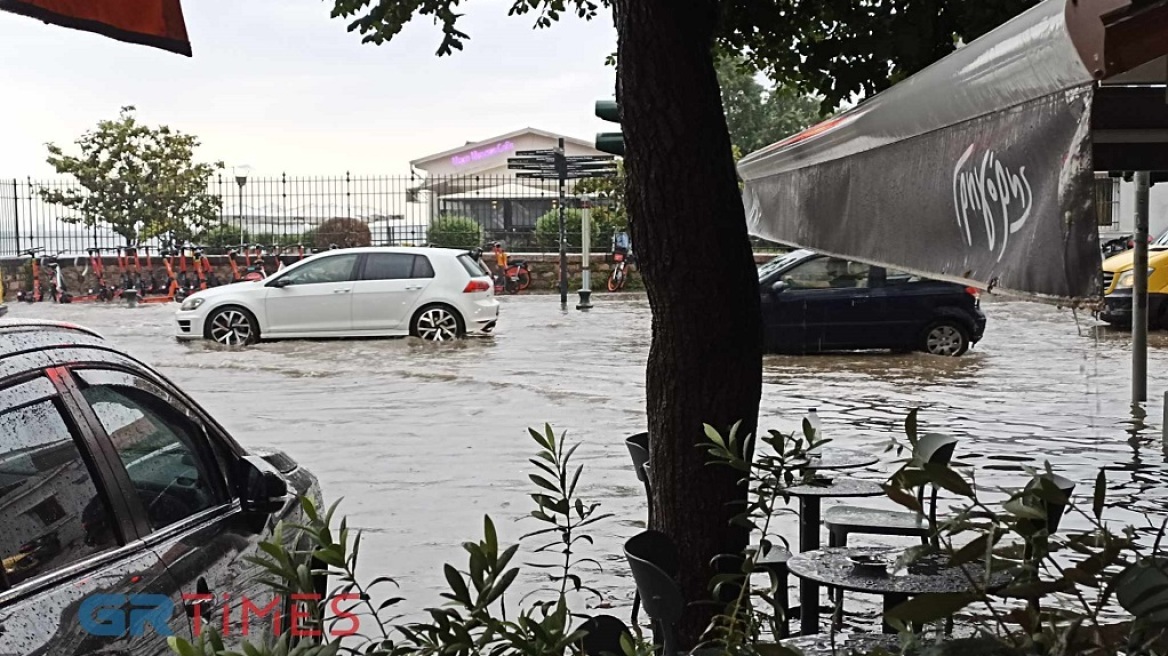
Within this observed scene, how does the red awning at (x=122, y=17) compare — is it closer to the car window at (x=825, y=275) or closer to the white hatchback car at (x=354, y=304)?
the car window at (x=825, y=275)

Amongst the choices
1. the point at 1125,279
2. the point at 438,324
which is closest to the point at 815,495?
the point at 438,324

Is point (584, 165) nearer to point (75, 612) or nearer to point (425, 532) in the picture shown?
point (425, 532)

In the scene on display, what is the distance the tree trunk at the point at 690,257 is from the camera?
4098 millimetres

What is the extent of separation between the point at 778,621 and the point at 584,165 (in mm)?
25525

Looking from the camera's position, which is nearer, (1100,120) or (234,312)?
(1100,120)

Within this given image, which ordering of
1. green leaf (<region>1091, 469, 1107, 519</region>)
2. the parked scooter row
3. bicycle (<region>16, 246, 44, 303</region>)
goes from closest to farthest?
green leaf (<region>1091, 469, 1107, 519</region>) < the parked scooter row < bicycle (<region>16, 246, 44, 303</region>)

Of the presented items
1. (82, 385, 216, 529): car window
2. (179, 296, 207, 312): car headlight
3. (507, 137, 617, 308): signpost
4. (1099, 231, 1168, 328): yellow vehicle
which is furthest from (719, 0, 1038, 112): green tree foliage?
(507, 137, 617, 308): signpost

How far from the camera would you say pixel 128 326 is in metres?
23.2

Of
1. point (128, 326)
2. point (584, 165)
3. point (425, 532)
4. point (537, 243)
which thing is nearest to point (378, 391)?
point (425, 532)

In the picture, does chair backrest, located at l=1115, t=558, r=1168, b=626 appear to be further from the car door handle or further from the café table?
the car door handle

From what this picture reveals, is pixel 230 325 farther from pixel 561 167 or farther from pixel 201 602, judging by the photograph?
pixel 201 602

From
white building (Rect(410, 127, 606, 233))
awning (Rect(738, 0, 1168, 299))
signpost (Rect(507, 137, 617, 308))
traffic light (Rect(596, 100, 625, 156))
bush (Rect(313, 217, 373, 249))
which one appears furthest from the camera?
white building (Rect(410, 127, 606, 233))

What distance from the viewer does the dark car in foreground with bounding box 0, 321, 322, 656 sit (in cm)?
287

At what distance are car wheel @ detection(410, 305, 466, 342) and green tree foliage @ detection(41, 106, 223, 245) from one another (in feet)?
59.4
